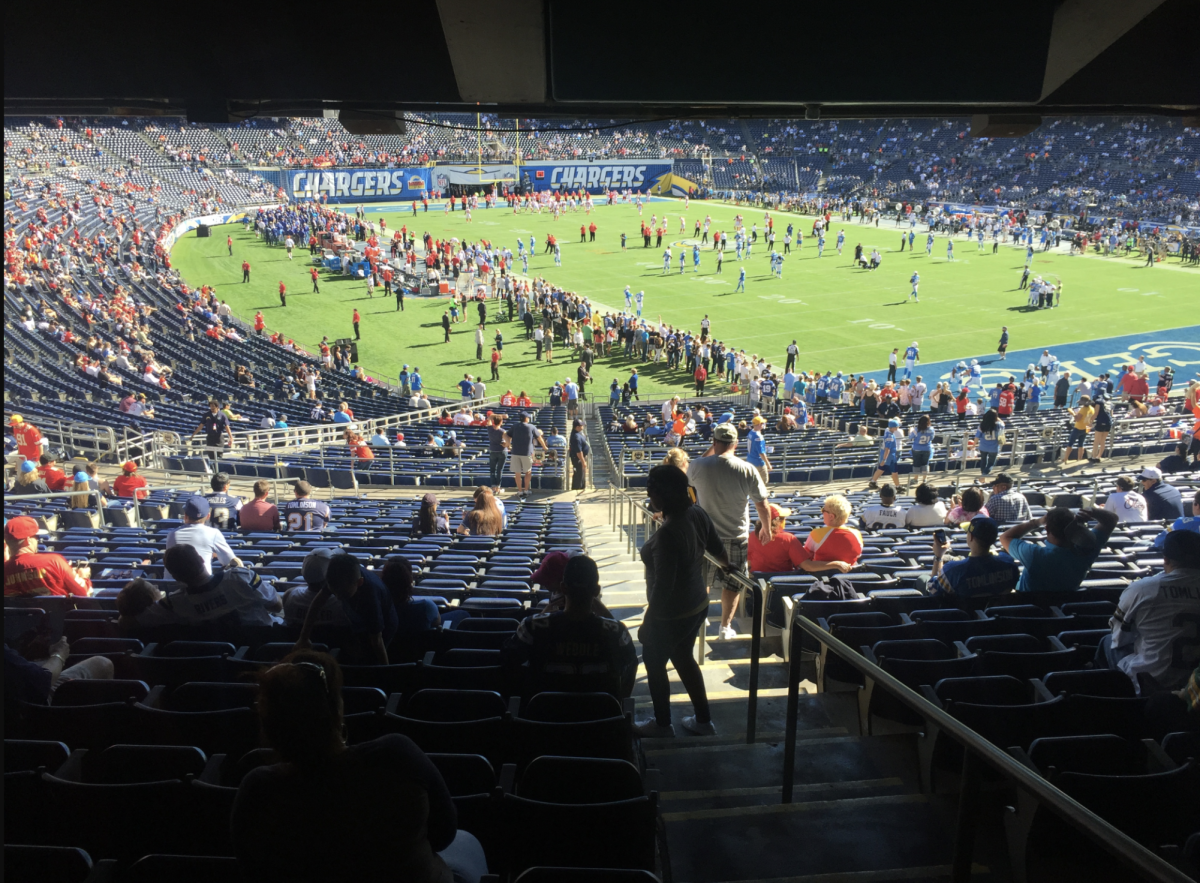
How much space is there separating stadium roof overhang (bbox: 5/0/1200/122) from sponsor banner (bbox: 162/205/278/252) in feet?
154

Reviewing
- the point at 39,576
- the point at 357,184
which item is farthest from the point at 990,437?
the point at 357,184

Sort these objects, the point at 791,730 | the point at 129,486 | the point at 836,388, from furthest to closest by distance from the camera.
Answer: the point at 836,388, the point at 129,486, the point at 791,730

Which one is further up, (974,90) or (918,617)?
(974,90)

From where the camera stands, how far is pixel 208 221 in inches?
2229

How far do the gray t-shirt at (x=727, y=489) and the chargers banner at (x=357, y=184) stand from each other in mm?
63164

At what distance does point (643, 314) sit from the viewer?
36.5 m

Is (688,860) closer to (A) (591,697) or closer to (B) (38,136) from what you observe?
(A) (591,697)

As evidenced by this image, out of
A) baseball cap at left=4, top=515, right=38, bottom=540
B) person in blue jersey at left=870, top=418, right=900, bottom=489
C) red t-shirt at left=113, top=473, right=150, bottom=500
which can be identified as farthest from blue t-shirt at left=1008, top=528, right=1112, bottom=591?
red t-shirt at left=113, top=473, right=150, bottom=500

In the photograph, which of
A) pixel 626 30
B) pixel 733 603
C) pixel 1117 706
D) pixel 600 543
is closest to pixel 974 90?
pixel 626 30

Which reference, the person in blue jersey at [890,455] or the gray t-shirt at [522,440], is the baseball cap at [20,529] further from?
the person in blue jersey at [890,455]

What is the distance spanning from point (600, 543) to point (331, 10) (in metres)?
8.86

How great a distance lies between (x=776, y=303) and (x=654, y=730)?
112 ft

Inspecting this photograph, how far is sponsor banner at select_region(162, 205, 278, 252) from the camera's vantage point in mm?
49875

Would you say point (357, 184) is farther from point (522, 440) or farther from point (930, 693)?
point (930, 693)
